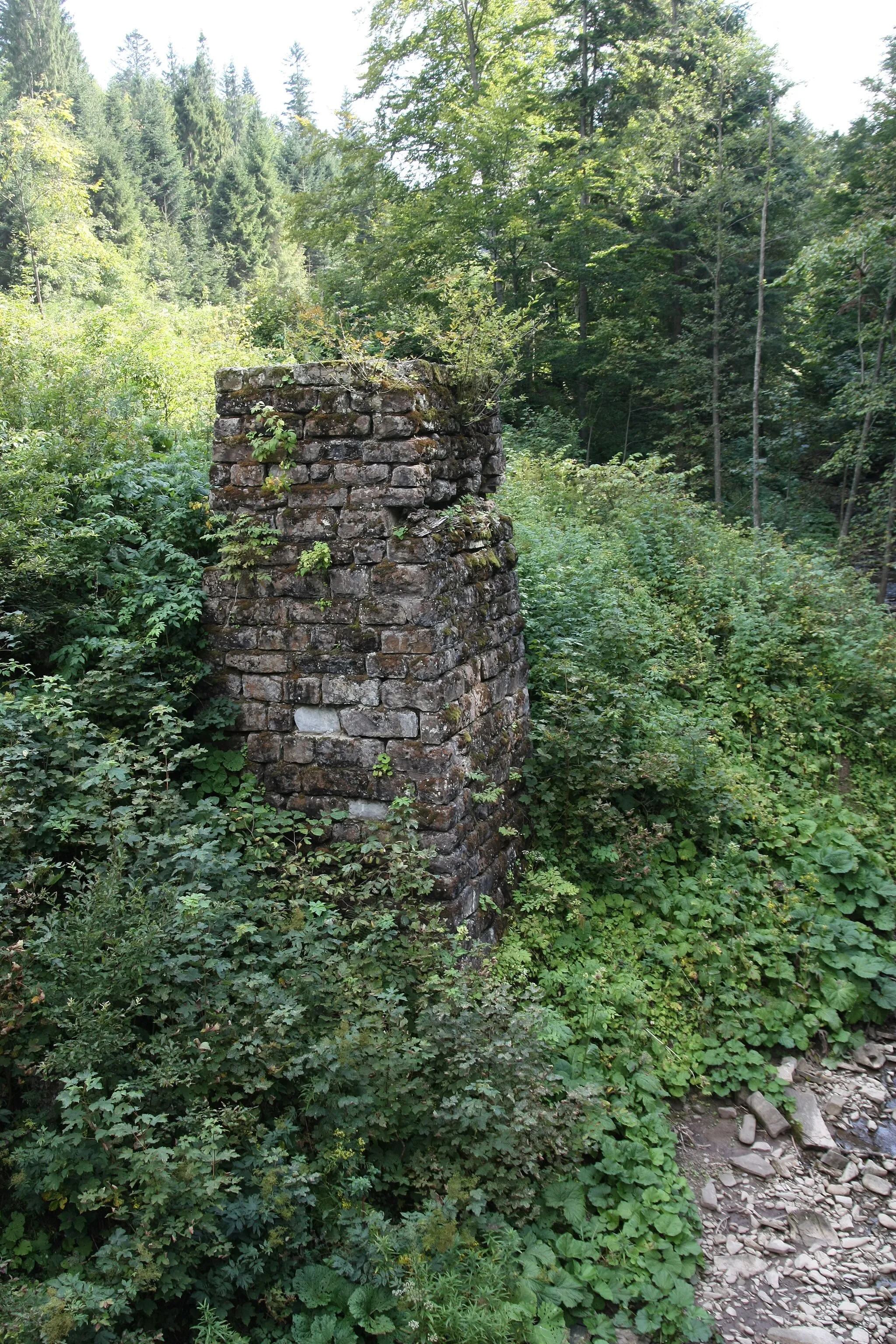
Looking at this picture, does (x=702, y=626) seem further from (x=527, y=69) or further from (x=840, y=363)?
(x=527, y=69)

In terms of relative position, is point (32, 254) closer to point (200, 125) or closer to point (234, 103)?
point (200, 125)

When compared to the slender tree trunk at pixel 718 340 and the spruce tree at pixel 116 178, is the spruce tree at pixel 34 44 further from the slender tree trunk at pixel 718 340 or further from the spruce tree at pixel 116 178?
the slender tree trunk at pixel 718 340

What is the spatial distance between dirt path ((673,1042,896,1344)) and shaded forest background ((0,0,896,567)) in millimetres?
9498

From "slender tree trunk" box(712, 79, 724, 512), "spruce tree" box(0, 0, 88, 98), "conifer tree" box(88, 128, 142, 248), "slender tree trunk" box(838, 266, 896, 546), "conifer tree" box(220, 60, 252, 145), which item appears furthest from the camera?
"conifer tree" box(220, 60, 252, 145)

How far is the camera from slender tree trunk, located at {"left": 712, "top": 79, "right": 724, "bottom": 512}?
15.7 m

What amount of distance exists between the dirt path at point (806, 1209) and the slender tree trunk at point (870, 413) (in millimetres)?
9292

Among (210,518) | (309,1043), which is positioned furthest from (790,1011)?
(210,518)

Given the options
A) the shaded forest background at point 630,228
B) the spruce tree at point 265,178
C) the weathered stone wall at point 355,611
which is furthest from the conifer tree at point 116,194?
the weathered stone wall at point 355,611

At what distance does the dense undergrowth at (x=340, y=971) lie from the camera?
8.85ft

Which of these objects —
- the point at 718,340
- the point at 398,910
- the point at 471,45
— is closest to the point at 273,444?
the point at 398,910

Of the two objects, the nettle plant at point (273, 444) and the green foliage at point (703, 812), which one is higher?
the nettle plant at point (273, 444)

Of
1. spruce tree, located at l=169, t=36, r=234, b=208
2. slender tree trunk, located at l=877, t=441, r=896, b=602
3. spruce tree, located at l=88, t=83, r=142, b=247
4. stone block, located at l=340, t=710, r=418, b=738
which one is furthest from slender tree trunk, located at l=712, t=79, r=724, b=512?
spruce tree, located at l=169, t=36, r=234, b=208

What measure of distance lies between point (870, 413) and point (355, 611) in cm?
1264

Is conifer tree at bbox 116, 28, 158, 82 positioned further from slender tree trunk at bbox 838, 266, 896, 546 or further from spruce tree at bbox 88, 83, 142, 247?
slender tree trunk at bbox 838, 266, 896, 546
